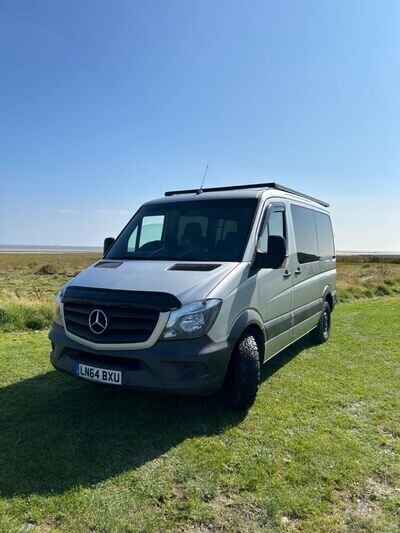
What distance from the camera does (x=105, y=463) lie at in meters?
3.22

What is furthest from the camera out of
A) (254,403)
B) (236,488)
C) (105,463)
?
(254,403)

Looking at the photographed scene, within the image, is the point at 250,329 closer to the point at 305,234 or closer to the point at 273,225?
the point at 273,225

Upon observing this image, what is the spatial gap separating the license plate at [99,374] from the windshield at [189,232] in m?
1.43

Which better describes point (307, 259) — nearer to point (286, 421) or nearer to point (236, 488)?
point (286, 421)

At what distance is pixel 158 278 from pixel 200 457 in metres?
1.61

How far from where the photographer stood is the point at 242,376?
398 centimetres

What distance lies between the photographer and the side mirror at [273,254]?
423 centimetres

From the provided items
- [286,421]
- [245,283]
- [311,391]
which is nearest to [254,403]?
[286,421]

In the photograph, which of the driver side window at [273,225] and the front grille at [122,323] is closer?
the front grille at [122,323]

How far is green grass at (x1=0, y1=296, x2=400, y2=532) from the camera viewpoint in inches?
104

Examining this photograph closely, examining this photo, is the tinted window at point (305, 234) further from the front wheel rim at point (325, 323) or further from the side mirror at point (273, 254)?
the side mirror at point (273, 254)

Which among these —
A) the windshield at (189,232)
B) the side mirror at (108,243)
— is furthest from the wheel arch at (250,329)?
the side mirror at (108,243)

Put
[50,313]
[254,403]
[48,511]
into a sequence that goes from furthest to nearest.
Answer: [50,313]
[254,403]
[48,511]

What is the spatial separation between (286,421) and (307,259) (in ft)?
9.32
